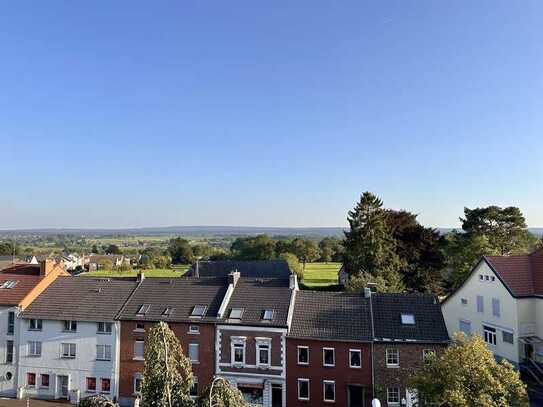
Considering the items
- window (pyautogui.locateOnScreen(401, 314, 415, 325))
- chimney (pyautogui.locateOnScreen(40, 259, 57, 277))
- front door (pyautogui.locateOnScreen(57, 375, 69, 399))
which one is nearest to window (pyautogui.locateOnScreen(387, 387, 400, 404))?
window (pyautogui.locateOnScreen(401, 314, 415, 325))

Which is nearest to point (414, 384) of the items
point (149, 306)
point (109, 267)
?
point (149, 306)

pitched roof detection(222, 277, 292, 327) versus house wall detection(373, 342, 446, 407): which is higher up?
pitched roof detection(222, 277, 292, 327)

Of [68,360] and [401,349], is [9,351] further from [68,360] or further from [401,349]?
[401,349]

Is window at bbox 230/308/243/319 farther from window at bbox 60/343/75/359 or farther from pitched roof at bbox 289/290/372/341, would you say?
window at bbox 60/343/75/359

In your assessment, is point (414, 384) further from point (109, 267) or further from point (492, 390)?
point (109, 267)

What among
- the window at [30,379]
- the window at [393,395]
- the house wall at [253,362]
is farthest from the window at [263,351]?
the window at [30,379]
